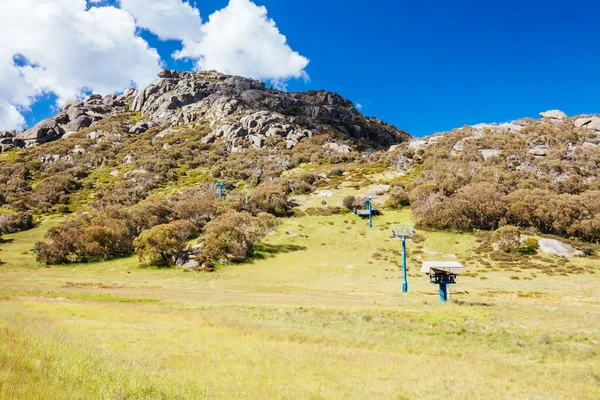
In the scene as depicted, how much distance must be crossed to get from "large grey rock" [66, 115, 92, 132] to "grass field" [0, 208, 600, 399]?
185721 mm

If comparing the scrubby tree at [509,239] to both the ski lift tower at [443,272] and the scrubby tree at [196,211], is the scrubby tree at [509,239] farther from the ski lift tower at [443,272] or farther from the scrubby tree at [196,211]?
the scrubby tree at [196,211]

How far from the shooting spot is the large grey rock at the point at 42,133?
580 ft

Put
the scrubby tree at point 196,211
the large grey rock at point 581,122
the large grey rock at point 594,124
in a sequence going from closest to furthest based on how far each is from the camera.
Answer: the scrubby tree at point 196,211 → the large grey rock at point 594,124 → the large grey rock at point 581,122

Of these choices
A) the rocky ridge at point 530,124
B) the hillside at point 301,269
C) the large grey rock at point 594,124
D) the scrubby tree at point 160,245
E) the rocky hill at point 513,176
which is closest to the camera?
the hillside at point 301,269

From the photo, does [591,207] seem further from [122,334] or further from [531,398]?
[122,334]

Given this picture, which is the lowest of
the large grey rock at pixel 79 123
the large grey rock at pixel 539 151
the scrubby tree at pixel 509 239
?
the scrubby tree at pixel 509 239

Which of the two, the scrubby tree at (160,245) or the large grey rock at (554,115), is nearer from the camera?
the scrubby tree at (160,245)

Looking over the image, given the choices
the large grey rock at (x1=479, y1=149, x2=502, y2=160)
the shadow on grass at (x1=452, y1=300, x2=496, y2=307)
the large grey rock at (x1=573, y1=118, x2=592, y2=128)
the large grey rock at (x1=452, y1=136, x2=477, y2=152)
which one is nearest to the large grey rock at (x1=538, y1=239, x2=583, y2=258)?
the shadow on grass at (x1=452, y1=300, x2=496, y2=307)

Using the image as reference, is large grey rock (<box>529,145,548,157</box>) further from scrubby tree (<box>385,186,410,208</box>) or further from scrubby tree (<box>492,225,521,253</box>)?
scrubby tree (<box>492,225,521,253</box>)

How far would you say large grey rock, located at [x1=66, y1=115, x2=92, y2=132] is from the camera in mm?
192875

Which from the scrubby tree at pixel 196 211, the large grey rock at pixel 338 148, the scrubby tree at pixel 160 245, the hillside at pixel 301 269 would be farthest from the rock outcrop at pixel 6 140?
the scrubby tree at pixel 160 245

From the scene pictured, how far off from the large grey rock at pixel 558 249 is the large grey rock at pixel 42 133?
214 metres

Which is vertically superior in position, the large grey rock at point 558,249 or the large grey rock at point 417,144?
the large grey rock at point 417,144

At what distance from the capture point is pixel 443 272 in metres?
30.7
